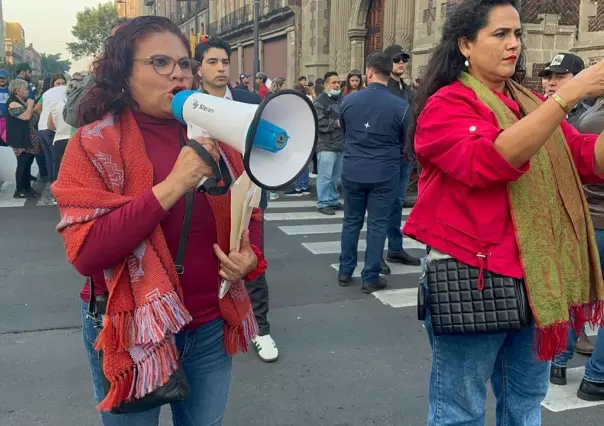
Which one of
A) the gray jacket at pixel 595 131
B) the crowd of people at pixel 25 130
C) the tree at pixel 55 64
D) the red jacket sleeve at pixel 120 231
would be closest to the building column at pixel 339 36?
the crowd of people at pixel 25 130

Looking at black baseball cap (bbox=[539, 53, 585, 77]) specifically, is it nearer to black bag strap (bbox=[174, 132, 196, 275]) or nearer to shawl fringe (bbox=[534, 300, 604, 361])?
shawl fringe (bbox=[534, 300, 604, 361])

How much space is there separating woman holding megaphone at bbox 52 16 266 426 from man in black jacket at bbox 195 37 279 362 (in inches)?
80.1

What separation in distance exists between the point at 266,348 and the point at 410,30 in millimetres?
13907

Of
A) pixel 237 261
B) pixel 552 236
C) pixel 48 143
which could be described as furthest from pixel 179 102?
pixel 48 143

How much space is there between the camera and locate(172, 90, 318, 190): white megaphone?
5.45ft

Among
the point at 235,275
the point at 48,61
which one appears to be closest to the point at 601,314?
the point at 235,275

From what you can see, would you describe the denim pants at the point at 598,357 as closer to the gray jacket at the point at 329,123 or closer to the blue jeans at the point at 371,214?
the blue jeans at the point at 371,214

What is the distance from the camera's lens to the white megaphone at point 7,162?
382 inches

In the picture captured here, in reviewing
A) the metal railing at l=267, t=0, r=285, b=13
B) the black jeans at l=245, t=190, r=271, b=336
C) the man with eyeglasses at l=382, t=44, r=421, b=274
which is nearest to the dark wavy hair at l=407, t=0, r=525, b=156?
the black jeans at l=245, t=190, r=271, b=336

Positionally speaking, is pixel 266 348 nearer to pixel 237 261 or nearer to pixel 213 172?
pixel 237 261

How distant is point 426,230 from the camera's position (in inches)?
81.5

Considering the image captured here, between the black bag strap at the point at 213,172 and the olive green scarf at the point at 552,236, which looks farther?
the olive green scarf at the point at 552,236

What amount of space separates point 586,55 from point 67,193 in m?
12.1

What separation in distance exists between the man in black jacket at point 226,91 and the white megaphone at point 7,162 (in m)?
6.09
